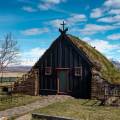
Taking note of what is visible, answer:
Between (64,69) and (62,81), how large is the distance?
4.04ft

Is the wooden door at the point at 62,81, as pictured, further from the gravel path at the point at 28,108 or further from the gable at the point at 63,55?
the gravel path at the point at 28,108

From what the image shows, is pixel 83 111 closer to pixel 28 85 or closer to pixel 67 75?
pixel 67 75

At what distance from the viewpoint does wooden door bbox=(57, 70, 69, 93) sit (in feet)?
97.6

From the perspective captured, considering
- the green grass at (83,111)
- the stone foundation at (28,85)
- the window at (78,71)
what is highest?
the window at (78,71)

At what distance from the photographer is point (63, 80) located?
3002 cm

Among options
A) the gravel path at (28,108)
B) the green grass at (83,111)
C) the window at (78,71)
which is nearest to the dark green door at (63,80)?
the window at (78,71)

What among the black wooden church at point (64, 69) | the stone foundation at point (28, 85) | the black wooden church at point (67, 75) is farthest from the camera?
the stone foundation at point (28, 85)

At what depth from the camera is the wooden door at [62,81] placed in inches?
1171

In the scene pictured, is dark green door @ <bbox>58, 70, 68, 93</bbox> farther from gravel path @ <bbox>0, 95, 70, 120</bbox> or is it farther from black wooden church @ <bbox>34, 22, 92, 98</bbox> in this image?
gravel path @ <bbox>0, 95, 70, 120</bbox>

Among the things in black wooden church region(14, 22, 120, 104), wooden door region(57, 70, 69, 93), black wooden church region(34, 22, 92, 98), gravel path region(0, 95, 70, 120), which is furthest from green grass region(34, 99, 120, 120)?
wooden door region(57, 70, 69, 93)

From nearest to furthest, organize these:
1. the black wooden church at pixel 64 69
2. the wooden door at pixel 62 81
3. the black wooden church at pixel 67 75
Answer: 1. the black wooden church at pixel 67 75
2. the black wooden church at pixel 64 69
3. the wooden door at pixel 62 81

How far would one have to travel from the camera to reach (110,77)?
3019cm

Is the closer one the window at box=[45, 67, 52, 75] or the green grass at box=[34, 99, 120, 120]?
the green grass at box=[34, 99, 120, 120]

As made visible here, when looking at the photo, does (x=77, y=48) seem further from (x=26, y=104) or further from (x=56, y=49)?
(x=26, y=104)
